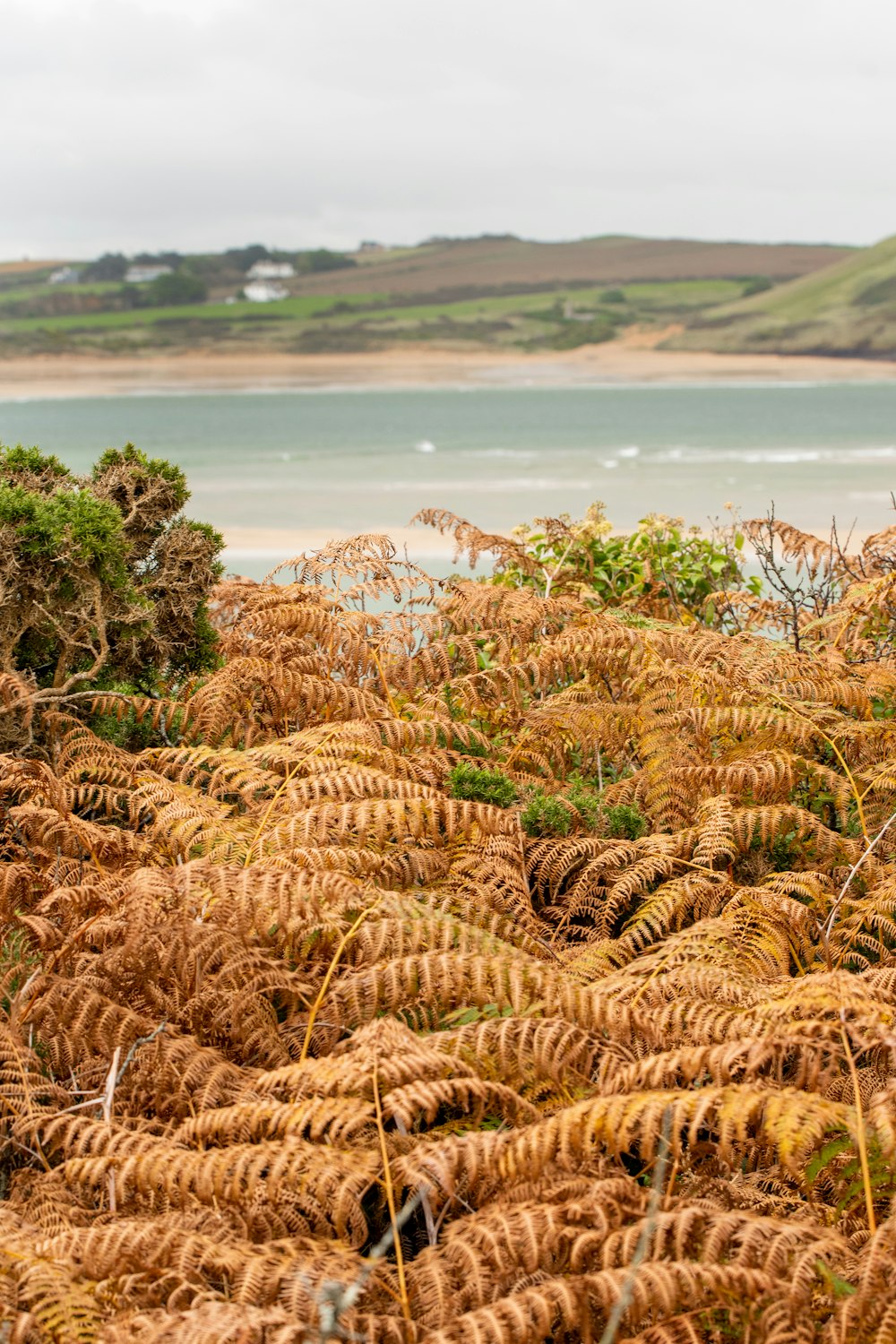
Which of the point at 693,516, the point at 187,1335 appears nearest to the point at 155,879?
the point at 187,1335

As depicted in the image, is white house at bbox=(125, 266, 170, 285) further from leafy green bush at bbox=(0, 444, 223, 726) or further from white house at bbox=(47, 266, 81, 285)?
leafy green bush at bbox=(0, 444, 223, 726)

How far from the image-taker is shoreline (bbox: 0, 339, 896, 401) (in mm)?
95625

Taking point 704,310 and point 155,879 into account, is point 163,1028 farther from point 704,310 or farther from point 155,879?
point 704,310

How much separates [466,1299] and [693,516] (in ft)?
82.6

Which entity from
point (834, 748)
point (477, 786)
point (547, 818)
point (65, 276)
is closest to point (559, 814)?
point (547, 818)

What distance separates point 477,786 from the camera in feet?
12.9

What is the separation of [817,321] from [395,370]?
3638cm

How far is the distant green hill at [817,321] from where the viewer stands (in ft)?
308

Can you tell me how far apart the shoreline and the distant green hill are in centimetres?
114

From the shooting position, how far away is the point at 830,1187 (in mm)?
2596

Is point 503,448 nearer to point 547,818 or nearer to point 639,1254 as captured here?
point 547,818

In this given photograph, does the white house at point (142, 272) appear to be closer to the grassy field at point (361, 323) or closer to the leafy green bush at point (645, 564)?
the grassy field at point (361, 323)

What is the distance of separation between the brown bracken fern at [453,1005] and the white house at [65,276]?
129156 millimetres

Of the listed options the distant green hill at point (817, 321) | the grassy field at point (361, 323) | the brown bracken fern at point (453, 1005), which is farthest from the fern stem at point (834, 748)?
the grassy field at point (361, 323)
